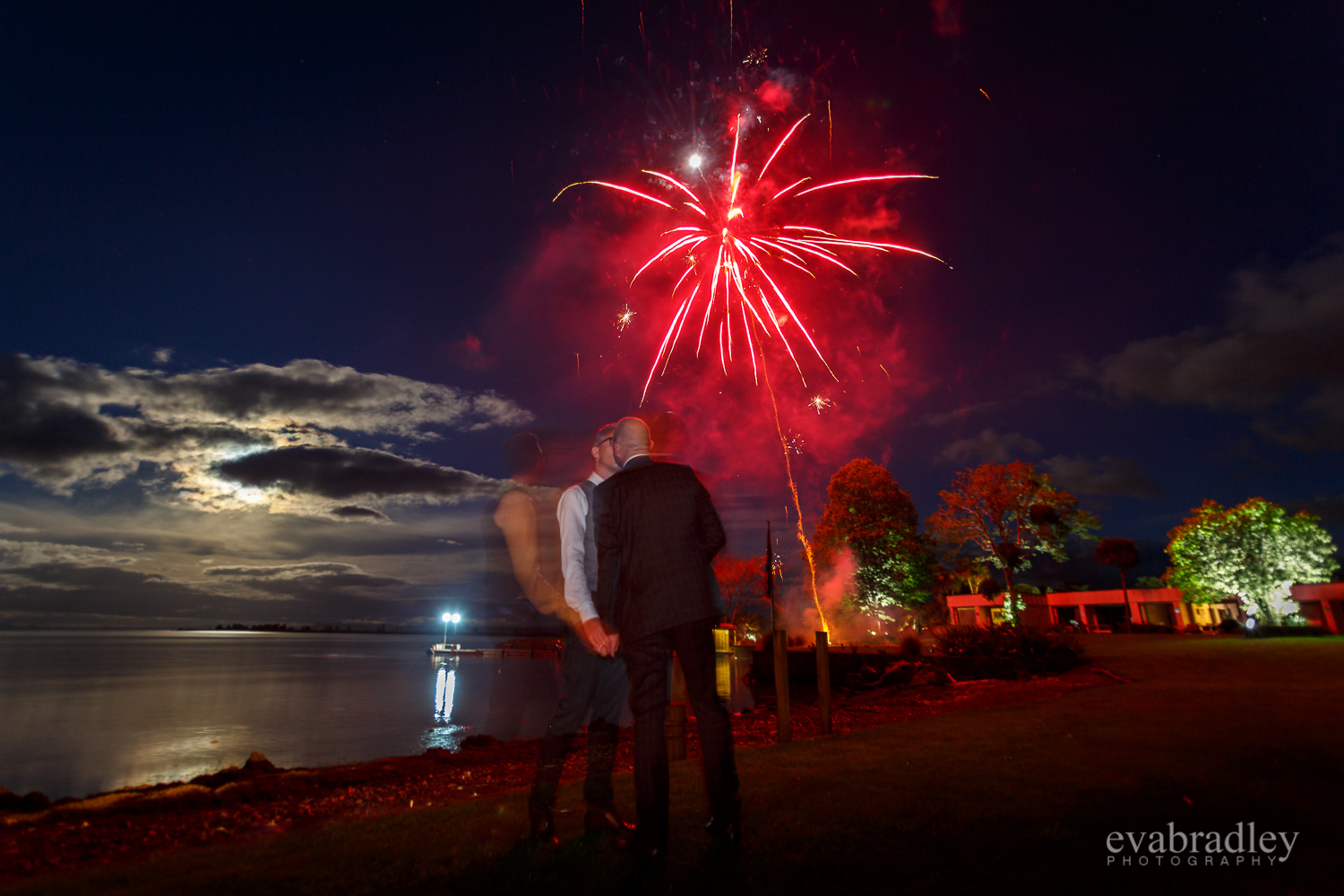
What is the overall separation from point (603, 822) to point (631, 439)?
2257 mm

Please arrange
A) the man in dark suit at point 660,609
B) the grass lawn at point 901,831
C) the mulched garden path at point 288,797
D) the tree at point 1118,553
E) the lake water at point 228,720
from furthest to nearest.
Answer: the tree at point 1118,553 < the lake water at point 228,720 < the mulched garden path at point 288,797 < the man in dark suit at point 660,609 < the grass lawn at point 901,831

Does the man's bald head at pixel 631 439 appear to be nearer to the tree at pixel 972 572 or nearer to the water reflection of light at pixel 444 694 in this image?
the water reflection of light at pixel 444 694

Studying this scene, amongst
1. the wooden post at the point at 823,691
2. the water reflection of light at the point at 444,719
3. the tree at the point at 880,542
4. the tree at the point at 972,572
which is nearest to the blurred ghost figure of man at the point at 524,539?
the wooden post at the point at 823,691

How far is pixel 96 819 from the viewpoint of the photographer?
709 cm

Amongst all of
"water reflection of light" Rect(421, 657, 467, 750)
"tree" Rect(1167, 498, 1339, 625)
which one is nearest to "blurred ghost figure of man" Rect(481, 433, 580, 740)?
"water reflection of light" Rect(421, 657, 467, 750)

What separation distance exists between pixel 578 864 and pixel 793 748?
3817 millimetres

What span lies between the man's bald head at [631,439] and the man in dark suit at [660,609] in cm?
6

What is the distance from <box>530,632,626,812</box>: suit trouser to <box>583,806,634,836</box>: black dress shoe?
1.6 inches

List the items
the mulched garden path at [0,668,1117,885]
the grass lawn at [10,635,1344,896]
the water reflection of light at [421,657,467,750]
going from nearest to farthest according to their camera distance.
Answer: the grass lawn at [10,635,1344,896] < the mulched garden path at [0,668,1117,885] < the water reflection of light at [421,657,467,750]

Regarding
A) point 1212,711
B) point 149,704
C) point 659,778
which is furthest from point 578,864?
point 149,704

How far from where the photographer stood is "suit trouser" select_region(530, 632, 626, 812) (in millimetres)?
3678

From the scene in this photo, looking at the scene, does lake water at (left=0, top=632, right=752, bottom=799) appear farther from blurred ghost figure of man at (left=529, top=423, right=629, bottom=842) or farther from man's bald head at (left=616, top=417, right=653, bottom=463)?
man's bald head at (left=616, top=417, right=653, bottom=463)

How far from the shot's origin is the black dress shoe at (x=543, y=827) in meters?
3.62

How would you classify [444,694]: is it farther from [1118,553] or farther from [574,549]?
[1118,553]
